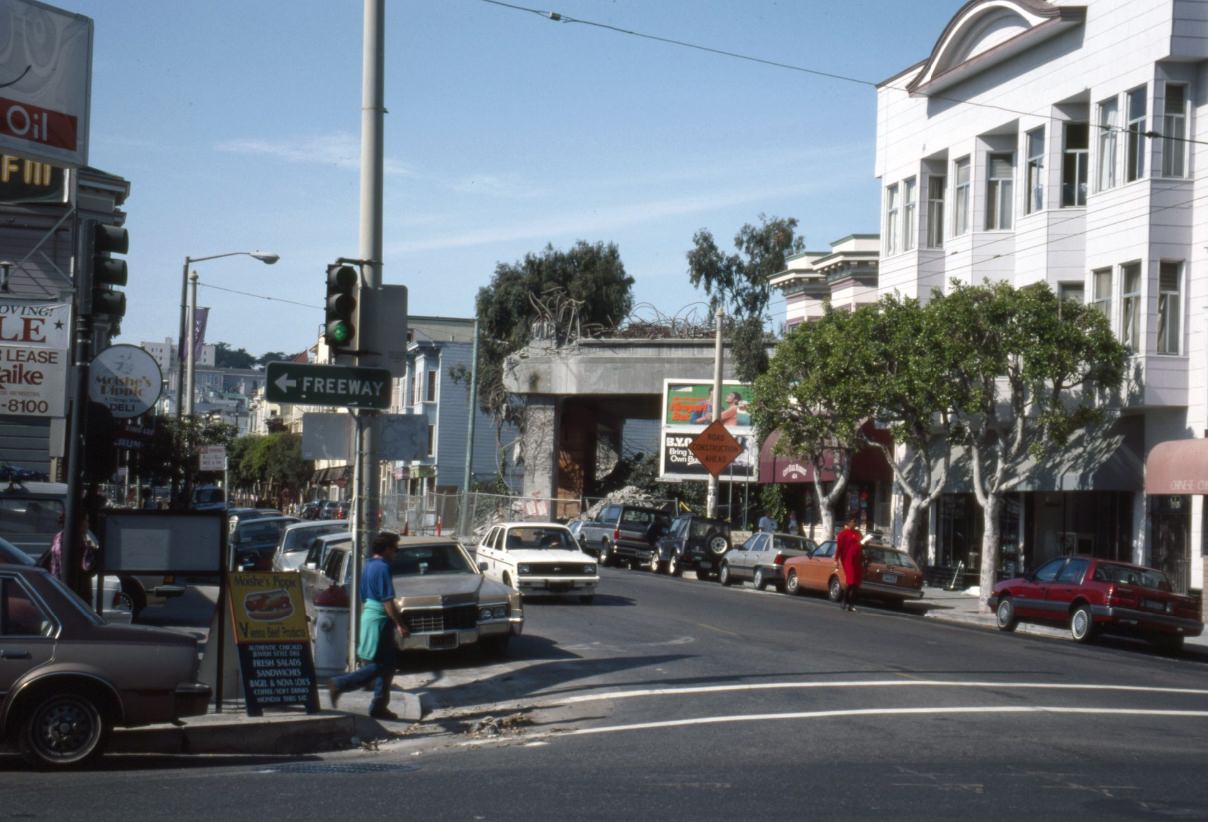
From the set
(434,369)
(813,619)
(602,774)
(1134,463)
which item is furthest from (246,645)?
(434,369)

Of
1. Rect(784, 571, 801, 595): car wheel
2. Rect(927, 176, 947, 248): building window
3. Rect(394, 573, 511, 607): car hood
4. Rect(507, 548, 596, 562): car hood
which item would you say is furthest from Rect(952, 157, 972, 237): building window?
Rect(394, 573, 511, 607): car hood

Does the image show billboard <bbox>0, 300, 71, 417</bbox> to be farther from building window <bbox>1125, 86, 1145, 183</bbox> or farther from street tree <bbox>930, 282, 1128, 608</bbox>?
building window <bbox>1125, 86, 1145, 183</bbox>

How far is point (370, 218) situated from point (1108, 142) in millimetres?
23371

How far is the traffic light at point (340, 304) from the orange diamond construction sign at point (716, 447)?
1183 inches

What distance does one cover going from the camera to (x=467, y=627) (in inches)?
733

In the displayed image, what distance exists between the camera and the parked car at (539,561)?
26.8m

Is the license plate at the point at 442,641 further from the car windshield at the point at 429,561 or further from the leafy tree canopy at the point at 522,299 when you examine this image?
the leafy tree canopy at the point at 522,299

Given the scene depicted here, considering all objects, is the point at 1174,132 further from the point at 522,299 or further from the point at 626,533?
the point at 522,299

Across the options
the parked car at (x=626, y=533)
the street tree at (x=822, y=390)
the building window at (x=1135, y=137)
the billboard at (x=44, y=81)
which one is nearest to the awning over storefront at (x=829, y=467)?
the street tree at (x=822, y=390)

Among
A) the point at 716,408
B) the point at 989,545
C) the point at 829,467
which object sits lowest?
the point at 989,545

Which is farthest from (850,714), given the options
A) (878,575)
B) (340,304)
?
(878,575)

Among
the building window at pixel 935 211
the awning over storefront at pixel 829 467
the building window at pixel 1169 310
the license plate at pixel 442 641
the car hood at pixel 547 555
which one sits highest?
the building window at pixel 935 211

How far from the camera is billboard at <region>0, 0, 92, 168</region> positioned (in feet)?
61.0

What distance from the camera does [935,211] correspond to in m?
42.2
